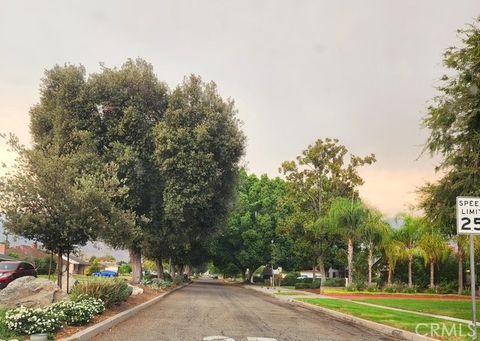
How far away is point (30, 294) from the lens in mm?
14219

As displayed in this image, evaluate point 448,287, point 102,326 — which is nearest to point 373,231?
point 448,287

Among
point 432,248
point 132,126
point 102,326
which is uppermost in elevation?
Answer: point 132,126

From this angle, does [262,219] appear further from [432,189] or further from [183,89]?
[432,189]

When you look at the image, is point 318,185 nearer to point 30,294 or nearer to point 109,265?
point 30,294

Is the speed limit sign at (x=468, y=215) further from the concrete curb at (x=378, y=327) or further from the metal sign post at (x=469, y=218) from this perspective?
the concrete curb at (x=378, y=327)

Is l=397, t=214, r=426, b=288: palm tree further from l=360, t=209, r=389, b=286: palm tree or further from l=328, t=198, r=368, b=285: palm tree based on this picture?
l=328, t=198, r=368, b=285: palm tree

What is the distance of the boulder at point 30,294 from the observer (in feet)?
43.8

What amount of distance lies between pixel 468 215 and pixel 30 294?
11.3 meters

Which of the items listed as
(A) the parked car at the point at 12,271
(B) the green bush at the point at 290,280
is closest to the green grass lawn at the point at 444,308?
(A) the parked car at the point at 12,271

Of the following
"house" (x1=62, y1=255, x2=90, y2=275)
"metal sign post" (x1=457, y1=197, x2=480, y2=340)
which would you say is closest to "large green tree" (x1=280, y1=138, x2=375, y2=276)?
"metal sign post" (x1=457, y1=197, x2=480, y2=340)

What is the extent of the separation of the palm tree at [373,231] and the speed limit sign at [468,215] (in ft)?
101

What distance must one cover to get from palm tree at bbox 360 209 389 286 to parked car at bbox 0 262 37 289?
25655mm

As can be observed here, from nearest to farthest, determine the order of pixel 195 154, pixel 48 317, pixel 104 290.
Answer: pixel 48 317 → pixel 104 290 → pixel 195 154

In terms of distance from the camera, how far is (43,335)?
9.61 meters
